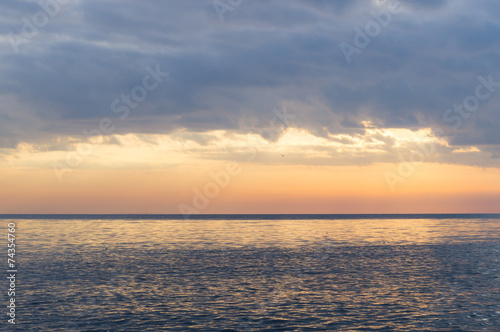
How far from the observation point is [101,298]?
42938 millimetres

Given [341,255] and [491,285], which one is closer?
[491,285]

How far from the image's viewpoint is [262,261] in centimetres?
7169

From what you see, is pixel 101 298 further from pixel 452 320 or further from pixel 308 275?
pixel 452 320

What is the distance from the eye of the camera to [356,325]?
3394 cm

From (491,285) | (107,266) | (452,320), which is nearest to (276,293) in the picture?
(452,320)

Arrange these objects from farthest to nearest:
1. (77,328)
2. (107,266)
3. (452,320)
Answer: (107,266) → (452,320) → (77,328)

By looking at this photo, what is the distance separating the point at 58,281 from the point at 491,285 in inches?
1915

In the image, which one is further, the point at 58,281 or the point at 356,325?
the point at 58,281

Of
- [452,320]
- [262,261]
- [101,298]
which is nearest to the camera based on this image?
[452,320]

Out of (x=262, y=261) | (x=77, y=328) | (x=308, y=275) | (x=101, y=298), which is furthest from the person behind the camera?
(x=262, y=261)

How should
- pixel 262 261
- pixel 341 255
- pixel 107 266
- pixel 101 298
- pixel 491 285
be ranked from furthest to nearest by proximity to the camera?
pixel 341 255, pixel 262 261, pixel 107 266, pixel 491 285, pixel 101 298

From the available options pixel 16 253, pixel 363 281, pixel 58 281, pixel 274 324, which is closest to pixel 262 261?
pixel 363 281

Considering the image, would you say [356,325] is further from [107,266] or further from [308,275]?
[107,266]

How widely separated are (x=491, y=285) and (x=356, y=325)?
82.1 ft
